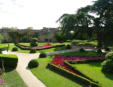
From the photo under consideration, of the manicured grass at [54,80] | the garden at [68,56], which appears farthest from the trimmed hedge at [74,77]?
the manicured grass at [54,80]

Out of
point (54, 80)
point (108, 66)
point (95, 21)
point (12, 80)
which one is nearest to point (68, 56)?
point (108, 66)

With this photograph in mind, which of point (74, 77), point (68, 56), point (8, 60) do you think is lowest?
point (74, 77)

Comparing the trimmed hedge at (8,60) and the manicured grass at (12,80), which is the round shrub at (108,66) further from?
the trimmed hedge at (8,60)

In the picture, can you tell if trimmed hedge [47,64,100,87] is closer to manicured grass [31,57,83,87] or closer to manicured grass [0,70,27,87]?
manicured grass [31,57,83,87]

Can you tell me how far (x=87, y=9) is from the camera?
968 inches

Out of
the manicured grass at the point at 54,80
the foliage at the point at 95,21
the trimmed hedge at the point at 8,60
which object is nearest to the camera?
the manicured grass at the point at 54,80

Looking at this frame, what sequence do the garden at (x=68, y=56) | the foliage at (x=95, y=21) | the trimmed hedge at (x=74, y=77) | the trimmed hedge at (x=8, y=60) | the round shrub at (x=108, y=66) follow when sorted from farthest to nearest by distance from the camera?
the foliage at (x=95, y=21), the trimmed hedge at (x=8, y=60), the round shrub at (x=108, y=66), the garden at (x=68, y=56), the trimmed hedge at (x=74, y=77)

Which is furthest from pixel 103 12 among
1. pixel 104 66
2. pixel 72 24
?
pixel 104 66

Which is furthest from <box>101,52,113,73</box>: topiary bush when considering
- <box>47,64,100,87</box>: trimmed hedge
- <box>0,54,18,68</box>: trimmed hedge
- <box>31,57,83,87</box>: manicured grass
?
<box>0,54,18,68</box>: trimmed hedge

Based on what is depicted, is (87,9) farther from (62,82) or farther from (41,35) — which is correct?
(41,35)

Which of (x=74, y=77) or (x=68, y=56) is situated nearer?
(x=74, y=77)

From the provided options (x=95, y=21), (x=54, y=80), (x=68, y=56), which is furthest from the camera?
(x=95, y=21)

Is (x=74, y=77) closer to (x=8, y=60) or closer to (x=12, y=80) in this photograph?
(x=12, y=80)

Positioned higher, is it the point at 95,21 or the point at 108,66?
the point at 95,21
